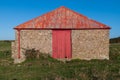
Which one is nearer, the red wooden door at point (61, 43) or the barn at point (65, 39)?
the barn at point (65, 39)

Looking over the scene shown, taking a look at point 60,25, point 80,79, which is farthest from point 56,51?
point 80,79

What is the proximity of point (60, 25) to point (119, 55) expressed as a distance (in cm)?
618

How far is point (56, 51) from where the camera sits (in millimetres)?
26484

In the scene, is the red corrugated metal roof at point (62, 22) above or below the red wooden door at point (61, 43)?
above

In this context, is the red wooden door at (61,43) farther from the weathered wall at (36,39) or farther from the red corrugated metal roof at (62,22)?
the red corrugated metal roof at (62,22)

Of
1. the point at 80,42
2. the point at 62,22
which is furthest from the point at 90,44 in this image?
the point at 62,22

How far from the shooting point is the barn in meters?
26.4

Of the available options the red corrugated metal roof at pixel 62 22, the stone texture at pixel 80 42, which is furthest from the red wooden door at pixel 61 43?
the red corrugated metal roof at pixel 62 22

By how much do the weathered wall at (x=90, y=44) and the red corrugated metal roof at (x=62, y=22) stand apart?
526 millimetres

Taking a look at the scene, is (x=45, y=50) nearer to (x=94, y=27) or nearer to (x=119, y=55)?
(x=94, y=27)

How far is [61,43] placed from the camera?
26656 mm

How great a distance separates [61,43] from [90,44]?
99.8 inches

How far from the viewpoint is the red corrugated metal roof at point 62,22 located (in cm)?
2645

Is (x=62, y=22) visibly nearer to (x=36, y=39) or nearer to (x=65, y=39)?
(x=65, y=39)
